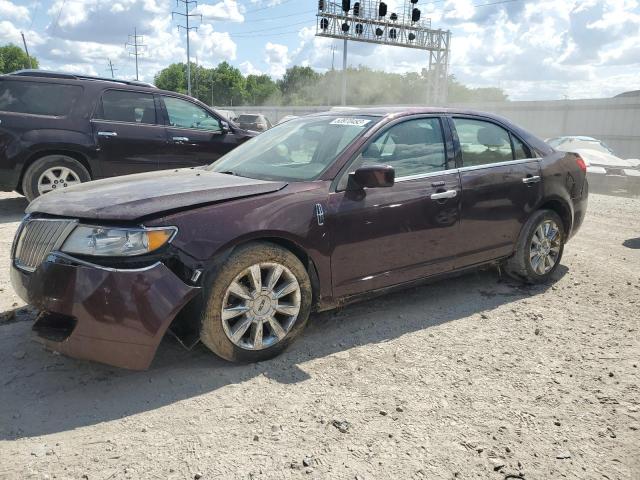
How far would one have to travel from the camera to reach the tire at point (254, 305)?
316cm

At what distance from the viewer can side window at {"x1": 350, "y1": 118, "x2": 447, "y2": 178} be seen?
157 inches

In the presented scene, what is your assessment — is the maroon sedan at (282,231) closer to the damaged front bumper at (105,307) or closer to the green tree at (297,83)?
the damaged front bumper at (105,307)

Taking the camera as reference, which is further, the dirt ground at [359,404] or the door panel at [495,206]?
the door panel at [495,206]

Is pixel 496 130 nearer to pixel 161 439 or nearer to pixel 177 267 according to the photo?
pixel 177 267

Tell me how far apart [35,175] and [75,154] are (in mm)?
598

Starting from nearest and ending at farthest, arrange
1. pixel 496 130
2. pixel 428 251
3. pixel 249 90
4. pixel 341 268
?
pixel 341 268 → pixel 428 251 → pixel 496 130 → pixel 249 90

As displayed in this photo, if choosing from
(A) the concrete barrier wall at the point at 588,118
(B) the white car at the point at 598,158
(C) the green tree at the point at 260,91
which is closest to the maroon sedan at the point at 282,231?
(B) the white car at the point at 598,158

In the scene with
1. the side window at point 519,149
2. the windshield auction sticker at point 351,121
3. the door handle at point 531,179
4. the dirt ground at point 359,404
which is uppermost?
the windshield auction sticker at point 351,121

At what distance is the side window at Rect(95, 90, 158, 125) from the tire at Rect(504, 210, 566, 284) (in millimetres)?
5595

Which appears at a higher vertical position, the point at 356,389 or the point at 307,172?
the point at 307,172

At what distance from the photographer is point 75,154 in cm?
751

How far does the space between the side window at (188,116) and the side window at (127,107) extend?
0.27 meters

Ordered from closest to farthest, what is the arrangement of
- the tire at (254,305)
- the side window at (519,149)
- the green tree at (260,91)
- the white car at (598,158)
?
1. the tire at (254,305)
2. the side window at (519,149)
3. the white car at (598,158)
4. the green tree at (260,91)

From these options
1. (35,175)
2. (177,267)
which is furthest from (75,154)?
(177,267)
